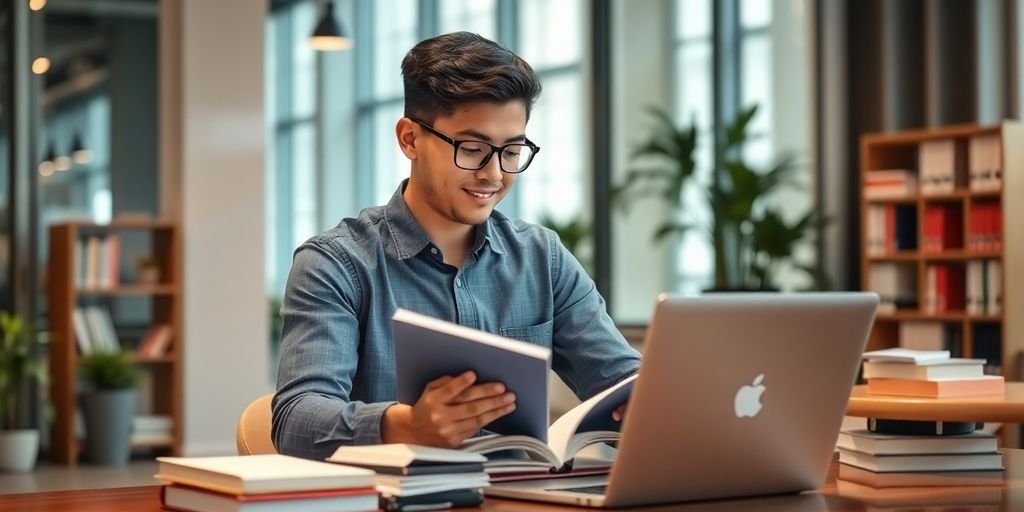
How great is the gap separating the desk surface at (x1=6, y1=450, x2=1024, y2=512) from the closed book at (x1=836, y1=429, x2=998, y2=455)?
5.1 inches

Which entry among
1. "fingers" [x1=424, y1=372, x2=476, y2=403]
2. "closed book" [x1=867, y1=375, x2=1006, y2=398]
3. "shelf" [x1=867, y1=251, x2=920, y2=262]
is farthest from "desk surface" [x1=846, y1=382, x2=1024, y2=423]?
"shelf" [x1=867, y1=251, x2=920, y2=262]

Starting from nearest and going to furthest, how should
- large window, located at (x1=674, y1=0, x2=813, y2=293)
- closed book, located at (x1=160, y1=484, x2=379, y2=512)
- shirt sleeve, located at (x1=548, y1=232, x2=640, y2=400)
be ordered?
closed book, located at (x1=160, y1=484, x2=379, y2=512) → shirt sleeve, located at (x1=548, y1=232, x2=640, y2=400) → large window, located at (x1=674, y1=0, x2=813, y2=293)

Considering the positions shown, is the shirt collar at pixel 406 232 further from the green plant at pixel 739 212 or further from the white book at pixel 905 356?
the green plant at pixel 739 212

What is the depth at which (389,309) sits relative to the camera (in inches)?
89.4

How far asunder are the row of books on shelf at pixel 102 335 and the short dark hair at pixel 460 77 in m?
5.75

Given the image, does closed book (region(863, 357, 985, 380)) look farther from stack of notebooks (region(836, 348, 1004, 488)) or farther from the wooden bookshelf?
the wooden bookshelf

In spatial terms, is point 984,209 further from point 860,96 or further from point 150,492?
point 150,492

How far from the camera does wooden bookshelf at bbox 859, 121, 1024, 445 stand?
19.2 ft

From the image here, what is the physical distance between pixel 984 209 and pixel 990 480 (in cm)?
427

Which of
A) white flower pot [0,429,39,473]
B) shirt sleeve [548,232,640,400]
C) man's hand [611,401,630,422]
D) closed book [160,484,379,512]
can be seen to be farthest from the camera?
white flower pot [0,429,39,473]

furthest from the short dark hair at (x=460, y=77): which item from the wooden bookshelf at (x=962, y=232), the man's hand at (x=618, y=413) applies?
the wooden bookshelf at (x=962, y=232)

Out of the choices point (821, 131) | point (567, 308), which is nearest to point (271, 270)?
point (821, 131)

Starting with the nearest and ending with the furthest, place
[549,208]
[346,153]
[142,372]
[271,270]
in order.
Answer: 1. [142,372]
2. [549,208]
3. [346,153]
4. [271,270]

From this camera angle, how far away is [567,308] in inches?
97.0
